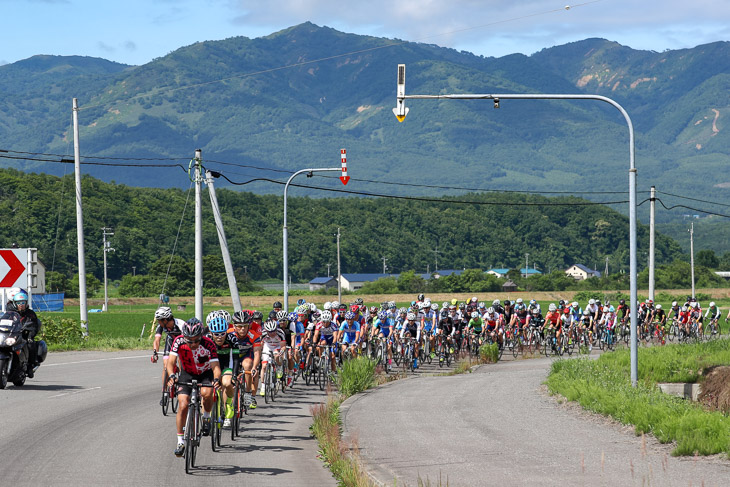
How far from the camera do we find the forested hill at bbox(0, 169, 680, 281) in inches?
4532

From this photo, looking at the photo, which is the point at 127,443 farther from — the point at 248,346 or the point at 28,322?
the point at 28,322

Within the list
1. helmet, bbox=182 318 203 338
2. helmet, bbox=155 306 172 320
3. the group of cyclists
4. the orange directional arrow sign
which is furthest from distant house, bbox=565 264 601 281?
helmet, bbox=182 318 203 338

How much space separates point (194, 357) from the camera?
1168 centimetres

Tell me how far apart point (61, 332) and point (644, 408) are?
24.3 meters

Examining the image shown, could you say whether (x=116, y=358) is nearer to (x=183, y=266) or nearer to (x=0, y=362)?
(x=0, y=362)

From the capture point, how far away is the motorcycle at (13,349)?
18984mm

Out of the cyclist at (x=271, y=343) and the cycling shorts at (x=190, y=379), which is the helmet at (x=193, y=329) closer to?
the cycling shorts at (x=190, y=379)

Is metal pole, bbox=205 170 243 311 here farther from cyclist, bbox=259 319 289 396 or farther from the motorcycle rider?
cyclist, bbox=259 319 289 396

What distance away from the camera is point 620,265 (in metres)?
172

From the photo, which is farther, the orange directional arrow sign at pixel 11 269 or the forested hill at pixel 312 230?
the forested hill at pixel 312 230

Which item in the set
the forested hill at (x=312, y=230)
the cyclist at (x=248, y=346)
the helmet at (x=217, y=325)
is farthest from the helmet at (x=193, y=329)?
the forested hill at (x=312, y=230)

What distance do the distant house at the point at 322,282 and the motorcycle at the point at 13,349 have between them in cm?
11866

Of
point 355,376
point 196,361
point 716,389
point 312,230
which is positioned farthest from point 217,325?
point 312,230

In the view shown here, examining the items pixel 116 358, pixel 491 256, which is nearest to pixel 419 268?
pixel 491 256
